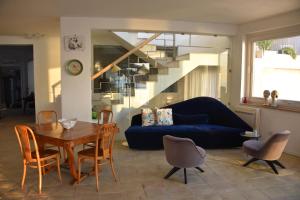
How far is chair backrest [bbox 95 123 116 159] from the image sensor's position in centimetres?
332

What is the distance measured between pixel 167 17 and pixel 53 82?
431 cm

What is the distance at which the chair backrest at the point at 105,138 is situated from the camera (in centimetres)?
332

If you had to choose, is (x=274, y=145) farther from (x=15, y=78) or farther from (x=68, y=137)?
(x=15, y=78)

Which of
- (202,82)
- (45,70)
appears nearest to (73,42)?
(45,70)

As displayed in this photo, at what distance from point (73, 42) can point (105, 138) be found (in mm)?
2468

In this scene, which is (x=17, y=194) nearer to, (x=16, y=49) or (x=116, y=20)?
(x=116, y=20)

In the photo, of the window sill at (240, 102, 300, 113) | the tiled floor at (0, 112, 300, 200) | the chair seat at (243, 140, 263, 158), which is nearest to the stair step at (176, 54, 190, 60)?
the window sill at (240, 102, 300, 113)

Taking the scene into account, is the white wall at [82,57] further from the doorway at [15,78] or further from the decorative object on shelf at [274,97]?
the doorway at [15,78]

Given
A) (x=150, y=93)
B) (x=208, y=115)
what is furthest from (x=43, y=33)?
(x=208, y=115)

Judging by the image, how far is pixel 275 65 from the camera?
556 centimetres

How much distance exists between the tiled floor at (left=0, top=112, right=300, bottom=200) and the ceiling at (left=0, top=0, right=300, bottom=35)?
256cm

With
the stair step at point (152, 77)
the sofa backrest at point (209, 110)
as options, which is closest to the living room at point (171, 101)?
the sofa backrest at point (209, 110)

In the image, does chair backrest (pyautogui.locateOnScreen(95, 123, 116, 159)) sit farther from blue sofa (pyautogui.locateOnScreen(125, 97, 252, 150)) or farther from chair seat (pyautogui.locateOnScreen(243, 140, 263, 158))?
chair seat (pyautogui.locateOnScreen(243, 140, 263, 158))

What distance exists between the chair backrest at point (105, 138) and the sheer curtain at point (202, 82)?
3672 millimetres
